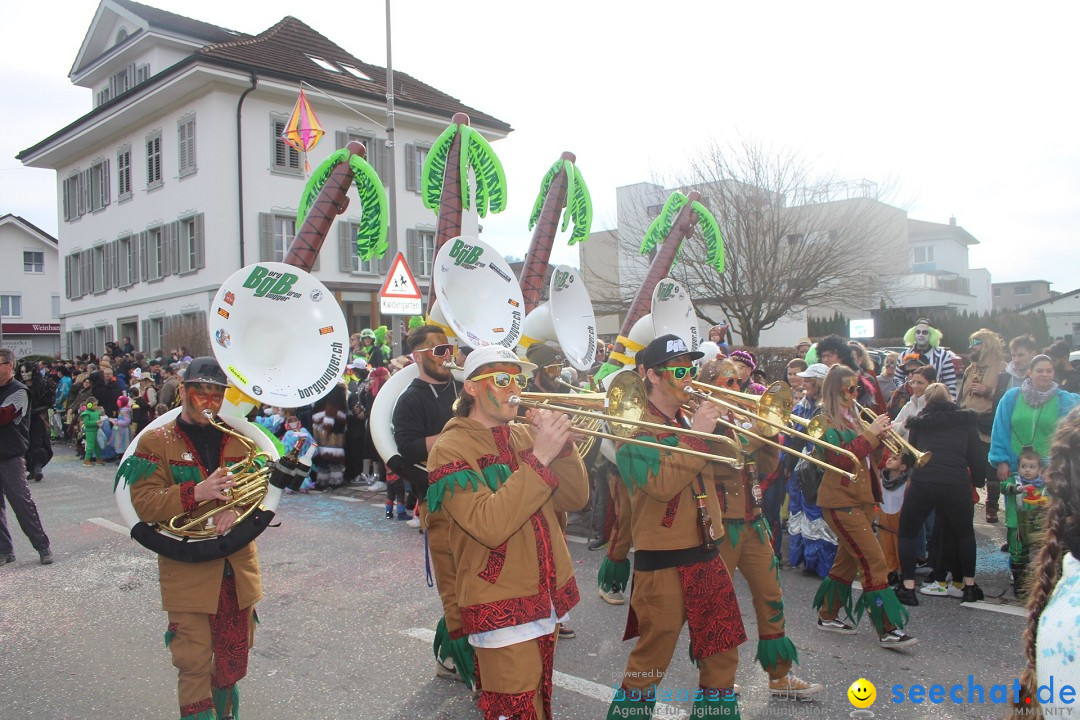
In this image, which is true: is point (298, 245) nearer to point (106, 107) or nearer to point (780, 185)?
point (780, 185)

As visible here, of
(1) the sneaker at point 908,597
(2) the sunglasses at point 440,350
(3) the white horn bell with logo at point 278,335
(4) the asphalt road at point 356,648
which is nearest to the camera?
(3) the white horn bell with logo at point 278,335

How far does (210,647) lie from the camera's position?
3.46 meters

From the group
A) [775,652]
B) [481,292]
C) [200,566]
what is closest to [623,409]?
[775,652]

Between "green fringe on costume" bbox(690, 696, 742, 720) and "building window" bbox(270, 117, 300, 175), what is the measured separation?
22.8m

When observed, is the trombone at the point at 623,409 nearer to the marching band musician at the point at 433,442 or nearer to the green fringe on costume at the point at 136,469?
the marching band musician at the point at 433,442

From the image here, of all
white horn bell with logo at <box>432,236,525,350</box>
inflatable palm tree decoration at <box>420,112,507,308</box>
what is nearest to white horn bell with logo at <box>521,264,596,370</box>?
white horn bell with logo at <box>432,236,525,350</box>

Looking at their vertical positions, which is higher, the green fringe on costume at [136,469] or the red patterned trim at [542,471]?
the red patterned trim at [542,471]

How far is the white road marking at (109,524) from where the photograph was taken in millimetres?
8703

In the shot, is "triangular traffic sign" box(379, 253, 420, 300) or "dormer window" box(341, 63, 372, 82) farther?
"dormer window" box(341, 63, 372, 82)

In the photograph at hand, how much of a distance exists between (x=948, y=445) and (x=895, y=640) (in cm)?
171

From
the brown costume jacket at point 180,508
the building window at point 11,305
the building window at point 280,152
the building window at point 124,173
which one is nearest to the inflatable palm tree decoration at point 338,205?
the brown costume jacket at point 180,508

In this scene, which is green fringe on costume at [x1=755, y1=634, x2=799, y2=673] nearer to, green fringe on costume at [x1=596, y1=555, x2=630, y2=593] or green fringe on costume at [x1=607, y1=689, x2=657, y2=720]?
green fringe on costume at [x1=607, y1=689, x2=657, y2=720]

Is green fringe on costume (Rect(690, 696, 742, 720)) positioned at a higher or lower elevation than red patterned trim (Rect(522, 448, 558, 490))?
lower

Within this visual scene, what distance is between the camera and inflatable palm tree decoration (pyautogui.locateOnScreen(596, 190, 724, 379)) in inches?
259
